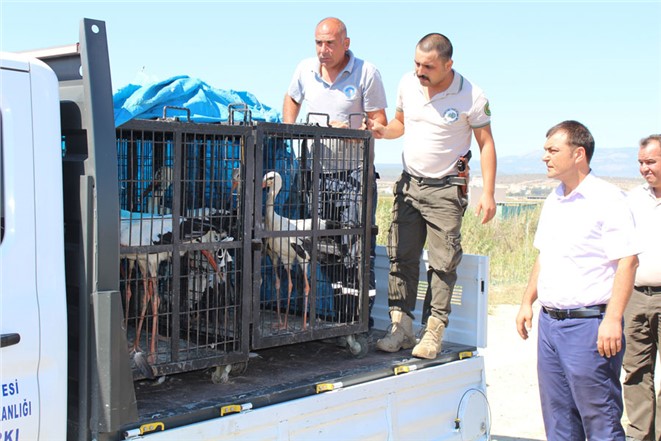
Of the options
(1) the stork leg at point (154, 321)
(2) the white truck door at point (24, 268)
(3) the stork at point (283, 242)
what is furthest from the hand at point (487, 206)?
(2) the white truck door at point (24, 268)

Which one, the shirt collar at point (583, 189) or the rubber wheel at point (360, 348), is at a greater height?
the shirt collar at point (583, 189)

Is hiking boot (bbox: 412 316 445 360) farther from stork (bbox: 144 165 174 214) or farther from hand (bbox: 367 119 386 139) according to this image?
stork (bbox: 144 165 174 214)

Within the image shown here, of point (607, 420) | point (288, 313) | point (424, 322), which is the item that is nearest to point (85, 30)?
point (288, 313)

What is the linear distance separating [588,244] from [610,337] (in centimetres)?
52

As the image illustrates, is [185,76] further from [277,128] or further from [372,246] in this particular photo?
[372,246]

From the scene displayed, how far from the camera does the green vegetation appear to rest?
43.3 ft

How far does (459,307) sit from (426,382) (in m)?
0.82

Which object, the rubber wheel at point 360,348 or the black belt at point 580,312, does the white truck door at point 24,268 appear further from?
the black belt at point 580,312

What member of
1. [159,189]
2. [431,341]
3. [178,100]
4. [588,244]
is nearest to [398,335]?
[431,341]

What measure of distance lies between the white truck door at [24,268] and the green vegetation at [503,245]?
32.4 ft

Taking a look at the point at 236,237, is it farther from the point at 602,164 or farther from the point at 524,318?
the point at 602,164

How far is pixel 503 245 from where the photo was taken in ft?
54.2

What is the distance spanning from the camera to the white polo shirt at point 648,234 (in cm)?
553

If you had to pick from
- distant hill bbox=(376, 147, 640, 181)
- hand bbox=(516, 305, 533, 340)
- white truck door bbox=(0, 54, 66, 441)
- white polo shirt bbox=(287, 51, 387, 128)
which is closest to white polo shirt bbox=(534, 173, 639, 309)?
hand bbox=(516, 305, 533, 340)
